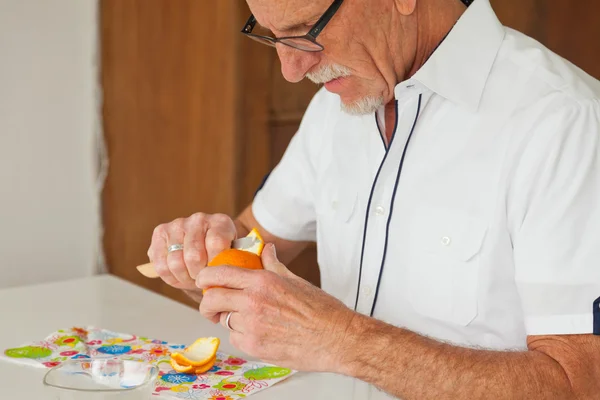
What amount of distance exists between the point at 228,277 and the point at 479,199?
1.57 feet

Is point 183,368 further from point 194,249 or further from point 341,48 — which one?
point 341,48

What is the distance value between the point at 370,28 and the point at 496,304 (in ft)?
1.76

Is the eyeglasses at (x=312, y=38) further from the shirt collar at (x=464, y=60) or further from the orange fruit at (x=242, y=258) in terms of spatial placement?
the orange fruit at (x=242, y=258)

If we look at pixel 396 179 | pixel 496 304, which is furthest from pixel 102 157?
pixel 496 304

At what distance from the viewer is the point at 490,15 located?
1.43 metres

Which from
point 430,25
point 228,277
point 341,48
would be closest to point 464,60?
point 430,25

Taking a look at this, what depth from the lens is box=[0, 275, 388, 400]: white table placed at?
1.16m

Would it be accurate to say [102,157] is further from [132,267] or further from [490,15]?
[490,15]

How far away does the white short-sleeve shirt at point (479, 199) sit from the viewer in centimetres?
117

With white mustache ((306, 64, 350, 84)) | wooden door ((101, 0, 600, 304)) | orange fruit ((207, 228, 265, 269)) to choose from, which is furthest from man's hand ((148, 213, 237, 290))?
wooden door ((101, 0, 600, 304))

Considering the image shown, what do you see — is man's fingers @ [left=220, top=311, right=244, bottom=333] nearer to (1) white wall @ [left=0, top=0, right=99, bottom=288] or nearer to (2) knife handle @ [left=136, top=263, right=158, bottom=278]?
(2) knife handle @ [left=136, top=263, right=158, bottom=278]

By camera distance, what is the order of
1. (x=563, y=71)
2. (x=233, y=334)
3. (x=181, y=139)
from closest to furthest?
(x=233, y=334)
(x=563, y=71)
(x=181, y=139)

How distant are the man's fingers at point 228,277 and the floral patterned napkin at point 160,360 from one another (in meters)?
0.16

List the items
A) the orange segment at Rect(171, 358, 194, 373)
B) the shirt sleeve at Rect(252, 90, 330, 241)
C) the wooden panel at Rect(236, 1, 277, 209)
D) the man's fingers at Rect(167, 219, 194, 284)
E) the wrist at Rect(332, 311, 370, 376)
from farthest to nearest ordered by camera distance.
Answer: the wooden panel at Rect(236, 1, 277, 209) → the shirt sleeve at Rect(252, 90, 330, 241) → the man's fingers at Rect(167, 219, 194, 284) → the orange segment at Rect(171, 358, 194, 373) → the wrist at Rect(332, 311, 370, 376)
